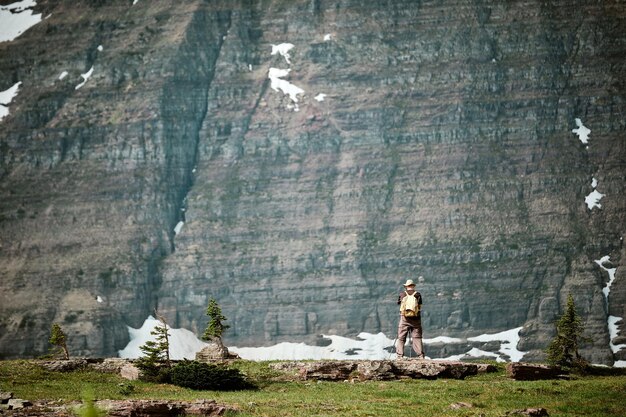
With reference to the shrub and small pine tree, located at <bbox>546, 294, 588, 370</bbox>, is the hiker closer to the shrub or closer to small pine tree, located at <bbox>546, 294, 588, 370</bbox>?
the shrub

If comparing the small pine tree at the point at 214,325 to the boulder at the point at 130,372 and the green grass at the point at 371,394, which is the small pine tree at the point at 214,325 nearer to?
the boulder at the point at 130,372

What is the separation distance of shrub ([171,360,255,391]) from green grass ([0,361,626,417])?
532 millimetres

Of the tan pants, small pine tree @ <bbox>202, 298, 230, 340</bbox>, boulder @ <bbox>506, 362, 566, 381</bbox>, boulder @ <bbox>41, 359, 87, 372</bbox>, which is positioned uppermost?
small pine tree @ <bbox>202, 298, 230, 340</bbox>

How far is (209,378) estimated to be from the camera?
221ft

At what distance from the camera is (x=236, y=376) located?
67.8 m

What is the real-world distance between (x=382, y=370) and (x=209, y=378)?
6504 millimetres

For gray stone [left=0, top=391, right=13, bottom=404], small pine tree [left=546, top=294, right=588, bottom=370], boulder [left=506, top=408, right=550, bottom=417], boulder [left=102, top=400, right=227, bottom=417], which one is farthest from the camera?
small pine tree [left=546, top=294, right=588, bottom=370]

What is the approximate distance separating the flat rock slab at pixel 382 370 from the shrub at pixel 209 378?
9.32 ft

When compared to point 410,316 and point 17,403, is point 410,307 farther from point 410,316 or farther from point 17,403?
point 17,403

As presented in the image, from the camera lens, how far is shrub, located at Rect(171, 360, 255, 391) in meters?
67.6

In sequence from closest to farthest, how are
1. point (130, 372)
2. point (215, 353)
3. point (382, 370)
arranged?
point (382, 370) → point (130, 372) → point (215, 353)

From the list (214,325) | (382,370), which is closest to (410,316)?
(382,370)

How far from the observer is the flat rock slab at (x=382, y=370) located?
68.8 meters

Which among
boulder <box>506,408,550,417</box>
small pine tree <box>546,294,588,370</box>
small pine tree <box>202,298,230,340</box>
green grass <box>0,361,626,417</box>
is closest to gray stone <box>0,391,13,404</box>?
green grass <box>0,361,626,417</box>
